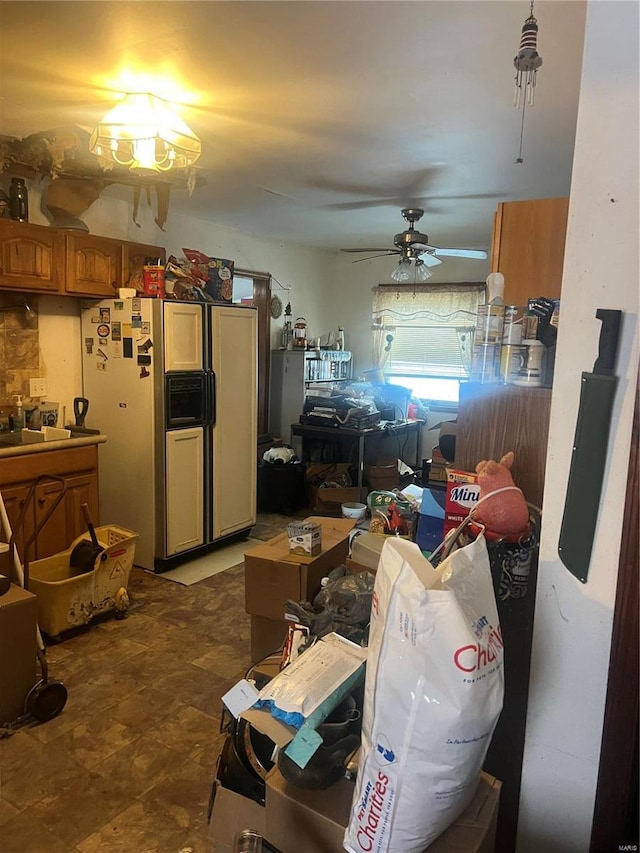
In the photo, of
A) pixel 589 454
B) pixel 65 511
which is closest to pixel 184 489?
pixel 65 511

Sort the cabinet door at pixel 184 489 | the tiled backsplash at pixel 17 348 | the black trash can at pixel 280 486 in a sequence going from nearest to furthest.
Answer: the tiled backsplash at pixel 17 348
the cabinet door at pixel 184 489
the black trash can at pixel 280 486

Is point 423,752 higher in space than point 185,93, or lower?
lower

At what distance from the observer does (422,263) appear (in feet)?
13.8

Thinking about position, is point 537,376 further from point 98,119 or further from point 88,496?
point 88,496

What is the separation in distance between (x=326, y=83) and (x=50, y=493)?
250 centimetres

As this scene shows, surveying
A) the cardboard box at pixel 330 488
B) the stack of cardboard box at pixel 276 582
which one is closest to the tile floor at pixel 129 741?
the stack of cardboard box at pixel 276 582

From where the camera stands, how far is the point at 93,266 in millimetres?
3521

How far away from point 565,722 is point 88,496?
2.89 metres

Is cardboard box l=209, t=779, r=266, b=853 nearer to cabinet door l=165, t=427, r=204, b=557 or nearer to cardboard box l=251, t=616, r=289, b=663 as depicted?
cardboard box l=251, t=616, r=289, b=663

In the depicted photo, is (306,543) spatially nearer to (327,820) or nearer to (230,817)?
(230,817)

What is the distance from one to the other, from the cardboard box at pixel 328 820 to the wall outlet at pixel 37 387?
314cm

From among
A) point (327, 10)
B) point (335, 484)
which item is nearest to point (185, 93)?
point (327, 10)

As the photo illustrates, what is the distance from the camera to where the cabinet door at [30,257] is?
303 cm

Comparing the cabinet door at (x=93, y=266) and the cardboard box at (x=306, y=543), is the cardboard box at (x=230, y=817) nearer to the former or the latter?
the cardboard box at (x=306, y=543)
